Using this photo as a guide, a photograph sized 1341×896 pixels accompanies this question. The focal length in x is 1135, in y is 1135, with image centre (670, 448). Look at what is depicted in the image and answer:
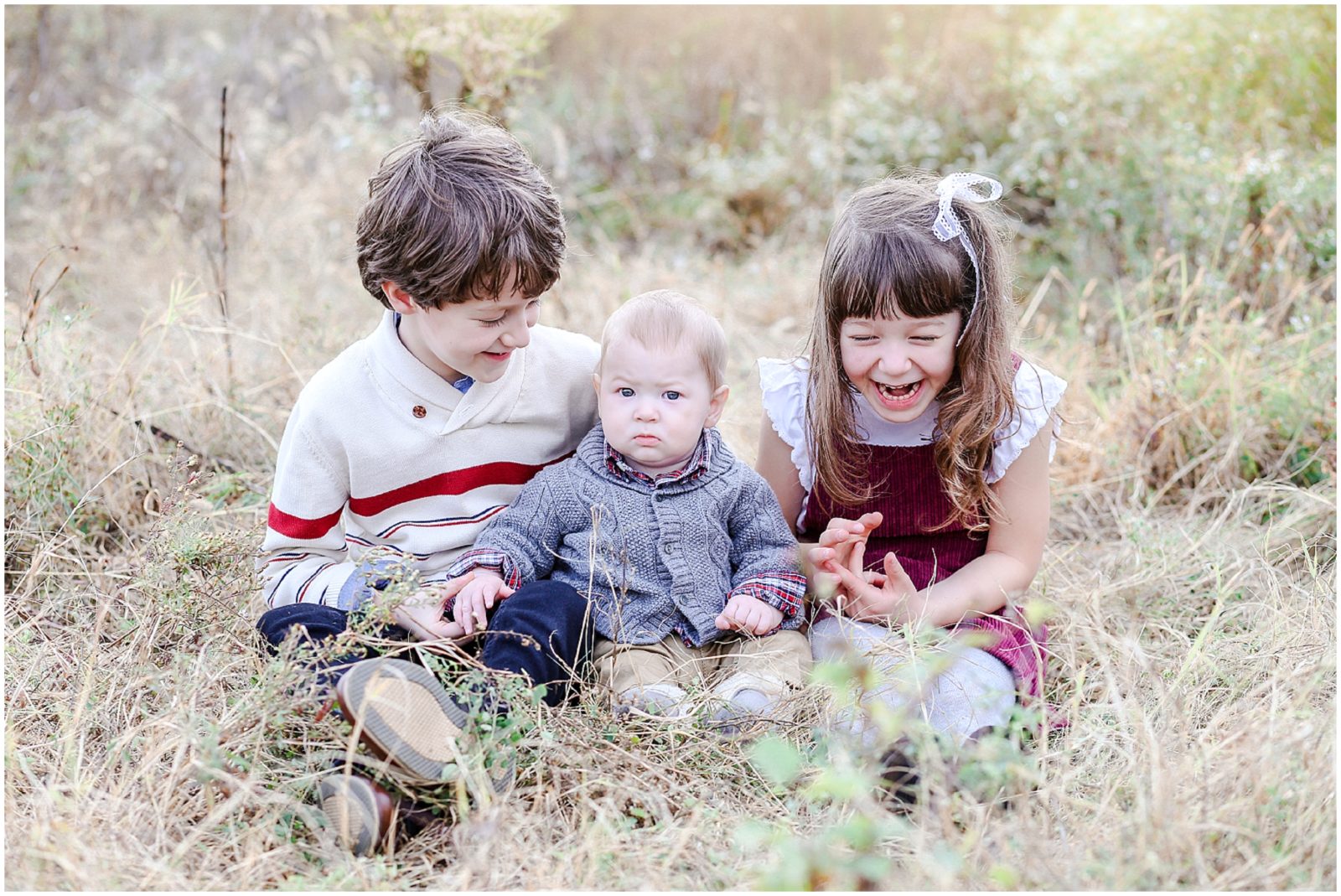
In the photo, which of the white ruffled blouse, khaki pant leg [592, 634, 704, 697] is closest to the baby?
khaki pant leg [592, 634, 704, 697]

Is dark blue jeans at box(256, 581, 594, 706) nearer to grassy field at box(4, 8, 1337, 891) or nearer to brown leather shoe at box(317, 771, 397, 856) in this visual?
grassy field at box(4, 8, 1337, 891)

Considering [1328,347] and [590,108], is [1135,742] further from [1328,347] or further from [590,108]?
[590,108]

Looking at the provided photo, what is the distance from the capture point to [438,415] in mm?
2404

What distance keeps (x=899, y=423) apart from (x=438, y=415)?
100 centimetres

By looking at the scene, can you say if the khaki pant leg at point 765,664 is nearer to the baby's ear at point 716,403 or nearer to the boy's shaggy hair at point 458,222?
the baby's ear at point 716,403

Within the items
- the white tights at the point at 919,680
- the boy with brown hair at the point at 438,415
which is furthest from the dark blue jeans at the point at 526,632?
the white tights at the point at 919,680

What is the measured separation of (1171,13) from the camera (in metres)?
5.21

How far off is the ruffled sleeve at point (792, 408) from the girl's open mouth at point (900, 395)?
0.24 metres

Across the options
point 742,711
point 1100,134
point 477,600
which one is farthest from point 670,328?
point 1100,134

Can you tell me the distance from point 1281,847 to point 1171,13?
4620 millimetres

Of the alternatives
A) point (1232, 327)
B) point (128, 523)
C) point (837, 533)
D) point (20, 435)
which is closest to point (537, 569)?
point (837, 533)

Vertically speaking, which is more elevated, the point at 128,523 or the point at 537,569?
the point at 537,569

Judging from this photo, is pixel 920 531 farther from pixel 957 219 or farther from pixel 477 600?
pixel 477 600

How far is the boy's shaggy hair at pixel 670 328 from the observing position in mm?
2301
